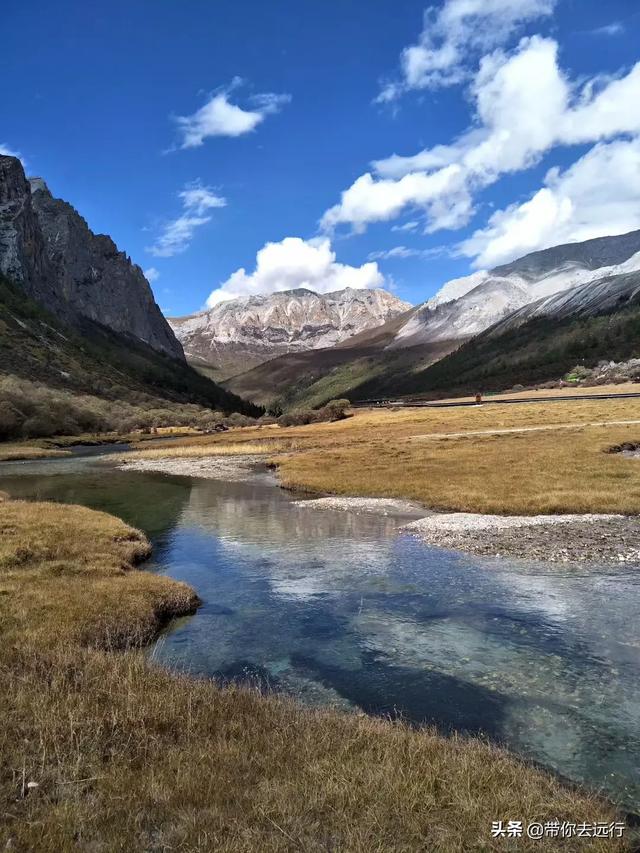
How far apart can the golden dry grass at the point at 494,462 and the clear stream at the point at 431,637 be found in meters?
13.3

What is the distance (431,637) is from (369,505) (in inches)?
1046

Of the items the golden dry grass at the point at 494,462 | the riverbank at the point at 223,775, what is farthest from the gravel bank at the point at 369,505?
the riverbank at the point at 223,775

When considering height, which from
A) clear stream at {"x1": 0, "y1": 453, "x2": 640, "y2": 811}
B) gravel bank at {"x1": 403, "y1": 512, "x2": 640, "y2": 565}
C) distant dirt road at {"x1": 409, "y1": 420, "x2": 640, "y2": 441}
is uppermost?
distant dirt road at {"x1": 409, "y1": 420, "x2": 640, "y2": 441}

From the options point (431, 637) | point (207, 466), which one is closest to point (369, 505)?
point (431, 637)

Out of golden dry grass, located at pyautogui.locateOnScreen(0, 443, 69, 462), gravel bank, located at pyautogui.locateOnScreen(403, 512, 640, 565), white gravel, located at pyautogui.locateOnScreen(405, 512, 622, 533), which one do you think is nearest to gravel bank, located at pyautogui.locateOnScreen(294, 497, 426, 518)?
white gravel, located at pyautogui.locateOnScreen(405, 512, 622, 533)

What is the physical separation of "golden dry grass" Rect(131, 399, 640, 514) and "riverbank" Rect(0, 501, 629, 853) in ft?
98.4

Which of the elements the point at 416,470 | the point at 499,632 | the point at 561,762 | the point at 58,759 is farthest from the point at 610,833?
the point at 416,470

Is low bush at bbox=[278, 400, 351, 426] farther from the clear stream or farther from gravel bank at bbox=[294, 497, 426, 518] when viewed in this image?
the clear stream

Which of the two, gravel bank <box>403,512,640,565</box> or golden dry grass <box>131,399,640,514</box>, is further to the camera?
golden dry grass <box>131,399,640,514</box>

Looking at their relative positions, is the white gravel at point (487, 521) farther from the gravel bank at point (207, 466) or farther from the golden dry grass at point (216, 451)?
the golden dry grass at point (216, 451)

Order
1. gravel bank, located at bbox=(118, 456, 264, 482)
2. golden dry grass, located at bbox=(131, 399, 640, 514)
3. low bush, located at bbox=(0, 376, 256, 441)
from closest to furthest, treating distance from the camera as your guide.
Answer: golden dry grass, located at bbox=(131, 399, 640, 514)
gravel bank, located at bbox=(118, 456, 264, 482)
low bush, located at bbox=(0, 376, 256, 441)

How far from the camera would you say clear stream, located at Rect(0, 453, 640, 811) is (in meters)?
12.4

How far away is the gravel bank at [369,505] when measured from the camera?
136 feet

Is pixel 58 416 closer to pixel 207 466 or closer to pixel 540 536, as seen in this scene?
pixel 207 466
